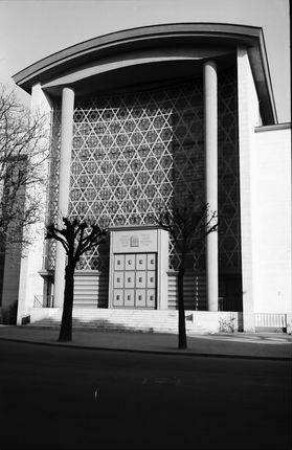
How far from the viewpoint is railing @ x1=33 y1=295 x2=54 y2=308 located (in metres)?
34.3

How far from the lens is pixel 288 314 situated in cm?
2895

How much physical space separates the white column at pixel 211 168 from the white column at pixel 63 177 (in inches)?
420

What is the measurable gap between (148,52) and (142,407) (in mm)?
31538

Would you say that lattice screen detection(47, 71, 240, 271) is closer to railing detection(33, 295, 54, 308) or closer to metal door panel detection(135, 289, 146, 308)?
railing detection(33, 295, 54, 308)

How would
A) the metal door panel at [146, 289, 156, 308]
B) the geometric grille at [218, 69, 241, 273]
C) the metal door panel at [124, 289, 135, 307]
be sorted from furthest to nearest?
the metal door panel at [124, 289, 135, 307]
the metal door panel at [146, 289, 156, 308]
the geometric grille at [218, 69, 241, 273]

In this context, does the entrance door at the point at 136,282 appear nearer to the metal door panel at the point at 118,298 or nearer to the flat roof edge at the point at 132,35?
the metal door panel at the point at 118,298

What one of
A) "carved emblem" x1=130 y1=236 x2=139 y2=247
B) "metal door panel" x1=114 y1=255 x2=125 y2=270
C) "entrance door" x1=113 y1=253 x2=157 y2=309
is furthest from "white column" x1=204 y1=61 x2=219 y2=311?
"metal door panel" x1=114 y1=255 x2=125 y2=270

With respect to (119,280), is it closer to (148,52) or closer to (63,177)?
(63,177)

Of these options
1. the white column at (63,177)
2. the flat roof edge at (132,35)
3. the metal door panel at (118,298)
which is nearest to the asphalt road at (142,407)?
the metal door panel at (118,298)

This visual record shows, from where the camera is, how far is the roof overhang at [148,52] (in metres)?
31.7

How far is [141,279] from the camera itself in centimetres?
3344

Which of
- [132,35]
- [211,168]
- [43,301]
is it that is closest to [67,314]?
[43,301]

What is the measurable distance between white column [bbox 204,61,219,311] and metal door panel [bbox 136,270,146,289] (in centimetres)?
545

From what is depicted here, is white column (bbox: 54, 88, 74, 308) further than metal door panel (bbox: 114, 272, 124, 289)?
No
